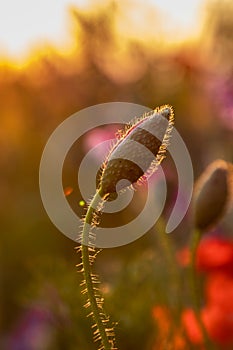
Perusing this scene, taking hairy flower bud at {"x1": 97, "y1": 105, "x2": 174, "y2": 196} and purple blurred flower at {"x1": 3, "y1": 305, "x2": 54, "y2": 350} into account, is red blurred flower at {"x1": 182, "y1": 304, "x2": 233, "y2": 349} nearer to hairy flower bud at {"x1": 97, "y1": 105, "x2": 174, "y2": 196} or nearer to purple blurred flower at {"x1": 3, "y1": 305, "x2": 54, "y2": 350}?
purple blurred flower at {"x1": 3, "y1": 305, "x2": 54, "y2": 350}

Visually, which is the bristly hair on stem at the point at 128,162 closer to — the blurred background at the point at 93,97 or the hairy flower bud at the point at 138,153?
the hairy flower bud at the point at 138,153

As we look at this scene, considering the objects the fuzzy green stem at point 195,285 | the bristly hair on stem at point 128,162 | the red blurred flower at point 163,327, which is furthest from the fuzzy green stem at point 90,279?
the red blurred flower at point 163,327

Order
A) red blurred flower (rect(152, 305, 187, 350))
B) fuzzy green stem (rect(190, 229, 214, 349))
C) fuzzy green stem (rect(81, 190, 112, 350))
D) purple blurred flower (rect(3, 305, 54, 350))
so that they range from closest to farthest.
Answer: fuzzy green stem (rect(81, 190, 112, 350)) → fuzzy green stem (rect(190, 229, 214, 349)) → red blurred flower (rect(152, 305, 187, 350)) → purple blurred flower (rect(3, 305, 54, 350))

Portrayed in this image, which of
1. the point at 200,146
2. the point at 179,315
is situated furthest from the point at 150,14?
the point at 179,315

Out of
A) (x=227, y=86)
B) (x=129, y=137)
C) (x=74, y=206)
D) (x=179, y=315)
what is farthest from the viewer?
(x=74, y=206)

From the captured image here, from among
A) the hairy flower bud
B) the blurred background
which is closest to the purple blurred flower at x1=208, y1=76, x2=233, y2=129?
the blurred background

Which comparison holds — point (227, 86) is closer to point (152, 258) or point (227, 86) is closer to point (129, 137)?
point (152, 258)

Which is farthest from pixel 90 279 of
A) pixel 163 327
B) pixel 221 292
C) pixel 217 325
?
pixel 221 292
